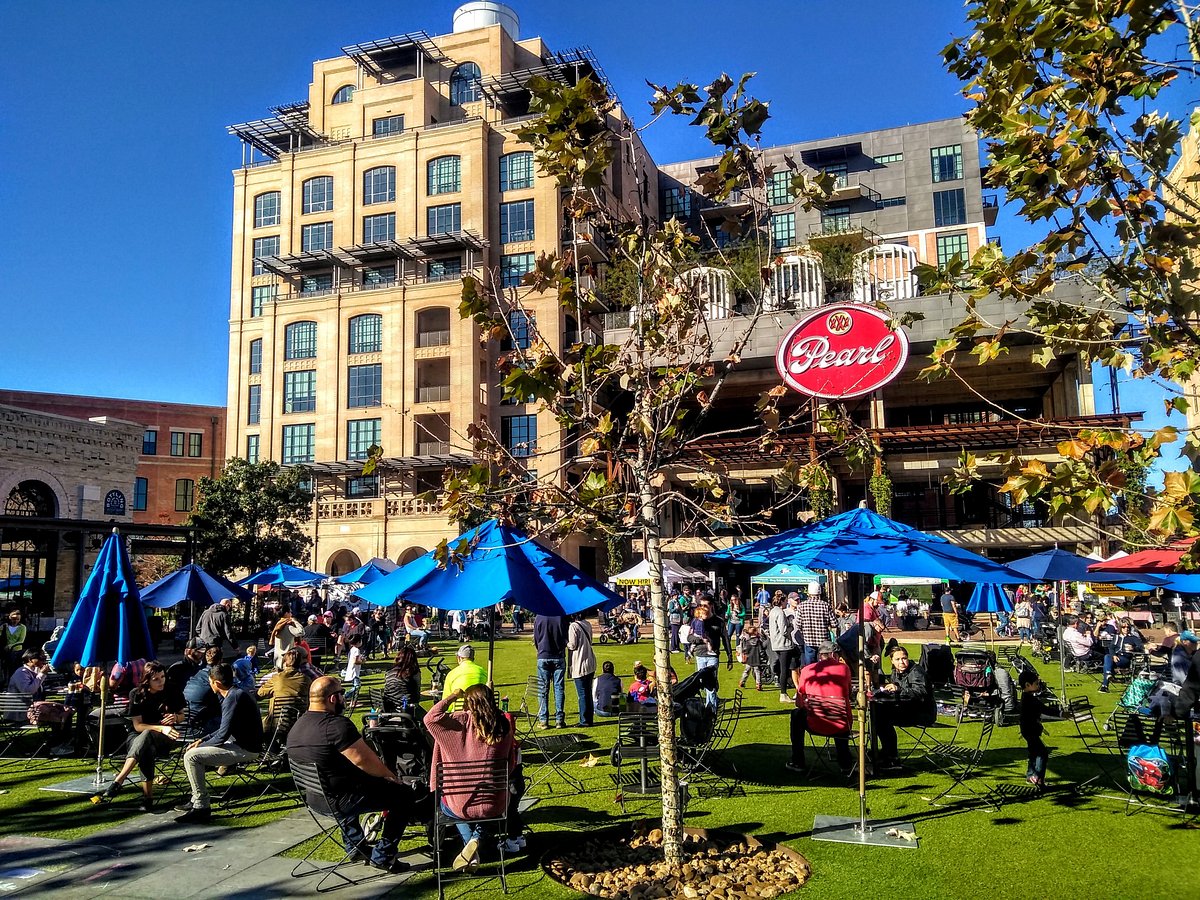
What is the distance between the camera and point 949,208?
195 feet

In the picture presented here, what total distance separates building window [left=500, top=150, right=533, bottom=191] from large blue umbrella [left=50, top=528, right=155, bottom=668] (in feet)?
144

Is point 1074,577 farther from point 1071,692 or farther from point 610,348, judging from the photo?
point 610,348

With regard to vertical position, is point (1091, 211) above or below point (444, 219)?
below

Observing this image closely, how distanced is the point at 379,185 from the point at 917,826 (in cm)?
5135

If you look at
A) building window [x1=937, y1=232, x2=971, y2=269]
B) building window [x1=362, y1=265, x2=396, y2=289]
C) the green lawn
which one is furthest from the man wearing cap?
building window [x1=937, y1=232, x2=971, y2=269]

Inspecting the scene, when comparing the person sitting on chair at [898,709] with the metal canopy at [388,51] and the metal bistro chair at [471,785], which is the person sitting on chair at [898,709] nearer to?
the metal bistro chair at [471,785]

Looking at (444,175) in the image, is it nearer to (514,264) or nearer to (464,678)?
(514,264)

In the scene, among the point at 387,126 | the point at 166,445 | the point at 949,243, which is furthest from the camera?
the point at 166,445

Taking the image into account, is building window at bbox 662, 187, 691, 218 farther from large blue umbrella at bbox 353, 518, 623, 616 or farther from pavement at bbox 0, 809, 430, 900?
pavement at bbox 0, 809, 430, 900

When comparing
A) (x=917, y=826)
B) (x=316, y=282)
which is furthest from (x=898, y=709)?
(x=316, y=282)

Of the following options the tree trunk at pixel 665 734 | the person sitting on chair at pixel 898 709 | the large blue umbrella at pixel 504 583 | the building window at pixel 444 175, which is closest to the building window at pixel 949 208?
the building window at pixel 444 175

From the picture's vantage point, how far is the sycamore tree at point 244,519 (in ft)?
113

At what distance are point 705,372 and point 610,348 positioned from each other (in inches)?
31.5

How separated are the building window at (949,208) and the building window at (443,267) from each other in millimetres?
32032
